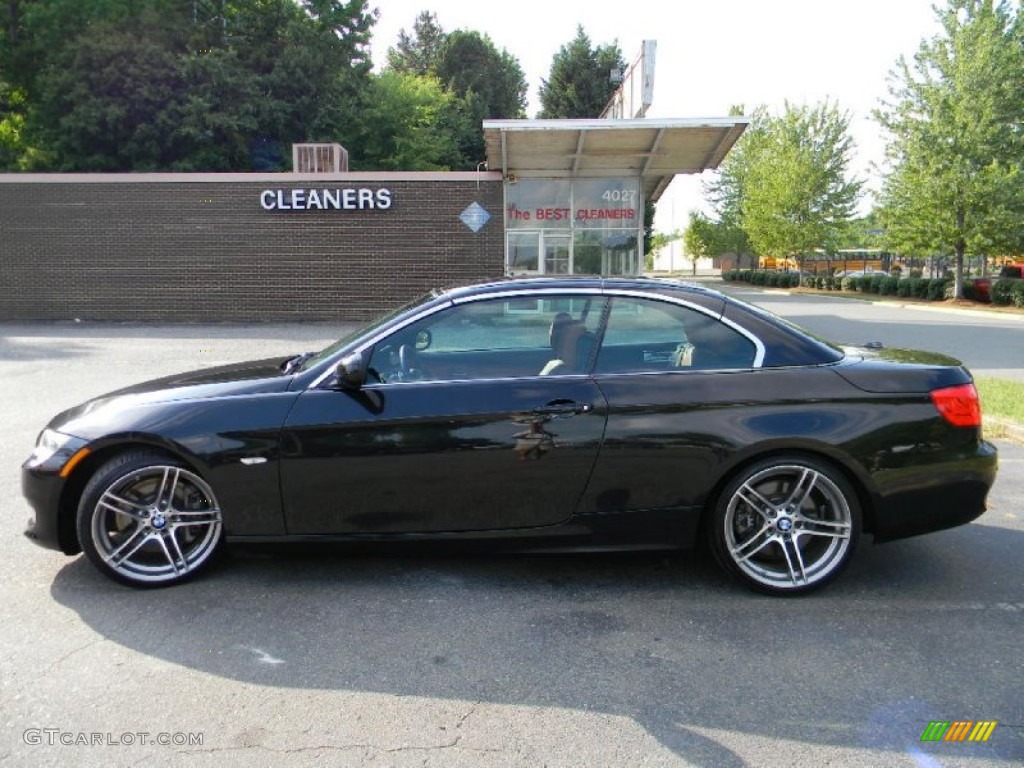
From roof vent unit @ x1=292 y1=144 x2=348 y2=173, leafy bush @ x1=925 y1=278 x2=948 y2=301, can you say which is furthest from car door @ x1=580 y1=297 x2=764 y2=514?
leafy bush @ x1=925 y1=278 x2=948 y2=301

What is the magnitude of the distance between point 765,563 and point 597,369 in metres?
1.30

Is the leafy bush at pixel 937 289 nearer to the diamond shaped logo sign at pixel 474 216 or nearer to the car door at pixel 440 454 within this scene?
the diamond shaped logo sign at pixel 474 216

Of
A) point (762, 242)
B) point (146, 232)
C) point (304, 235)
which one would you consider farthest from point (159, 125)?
point (762, 242)

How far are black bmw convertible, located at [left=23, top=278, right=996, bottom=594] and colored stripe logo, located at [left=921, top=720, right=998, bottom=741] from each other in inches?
41.5

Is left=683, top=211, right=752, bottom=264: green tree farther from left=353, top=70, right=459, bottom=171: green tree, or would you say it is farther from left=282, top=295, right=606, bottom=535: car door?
left=282, top=295, right=606, bottom=535: car door

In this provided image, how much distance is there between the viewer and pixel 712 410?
367 cm

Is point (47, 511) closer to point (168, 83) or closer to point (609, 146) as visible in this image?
point (609, 146)

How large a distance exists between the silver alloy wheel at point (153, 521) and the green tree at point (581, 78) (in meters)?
46.7

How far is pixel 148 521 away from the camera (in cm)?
377

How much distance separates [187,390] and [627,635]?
247 centimetres

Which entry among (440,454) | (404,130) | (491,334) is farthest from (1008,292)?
(440,454)

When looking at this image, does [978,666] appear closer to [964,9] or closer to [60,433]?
[60,433]

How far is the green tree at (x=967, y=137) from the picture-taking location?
25.4m

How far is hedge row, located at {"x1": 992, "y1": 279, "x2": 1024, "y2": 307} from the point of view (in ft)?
81.8
